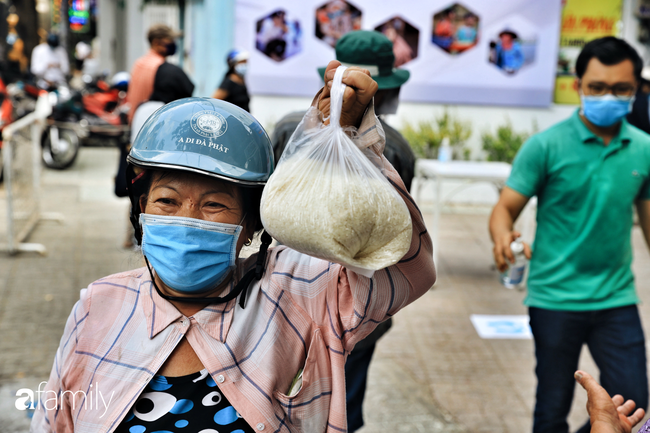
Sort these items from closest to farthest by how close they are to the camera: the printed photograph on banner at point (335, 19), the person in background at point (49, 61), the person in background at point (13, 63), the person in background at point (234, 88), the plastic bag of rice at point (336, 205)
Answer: the plastic bag of rice at point (336, 205), the person in background at point (234, 88), the printed photograph on banner at point (335, 19), the person in background at point (49, 61), the person in background at point (13, 63)

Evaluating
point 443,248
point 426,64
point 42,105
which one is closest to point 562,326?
point 443,248

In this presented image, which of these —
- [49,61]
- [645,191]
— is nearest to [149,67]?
[645,191]

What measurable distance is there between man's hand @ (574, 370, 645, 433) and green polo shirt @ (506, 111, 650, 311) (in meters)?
1.29

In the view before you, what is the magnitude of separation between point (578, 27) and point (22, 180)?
8113 millimetres

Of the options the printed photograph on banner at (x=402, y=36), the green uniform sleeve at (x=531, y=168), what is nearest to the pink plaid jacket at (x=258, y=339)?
the green uniform sleeve at (x=531, y=168)

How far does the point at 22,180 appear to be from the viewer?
276 inches

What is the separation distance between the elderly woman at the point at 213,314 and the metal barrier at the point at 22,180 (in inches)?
204

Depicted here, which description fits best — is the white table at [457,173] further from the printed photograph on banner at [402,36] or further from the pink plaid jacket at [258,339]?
the pink plaid jacket at [258,339]

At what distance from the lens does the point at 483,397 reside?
163 inches

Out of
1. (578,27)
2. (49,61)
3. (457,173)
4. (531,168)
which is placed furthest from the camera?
(49,61)

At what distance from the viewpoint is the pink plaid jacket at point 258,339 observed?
60.6 inches

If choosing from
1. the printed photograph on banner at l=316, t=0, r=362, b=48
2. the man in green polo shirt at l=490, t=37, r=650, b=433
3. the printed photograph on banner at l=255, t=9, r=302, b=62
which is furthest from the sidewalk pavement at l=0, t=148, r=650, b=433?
the printed photograph on banner at l=316, t=0, r=362, b=48

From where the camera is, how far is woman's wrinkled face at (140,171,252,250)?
158 centimetres

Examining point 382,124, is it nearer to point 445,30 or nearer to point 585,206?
point 585,206
